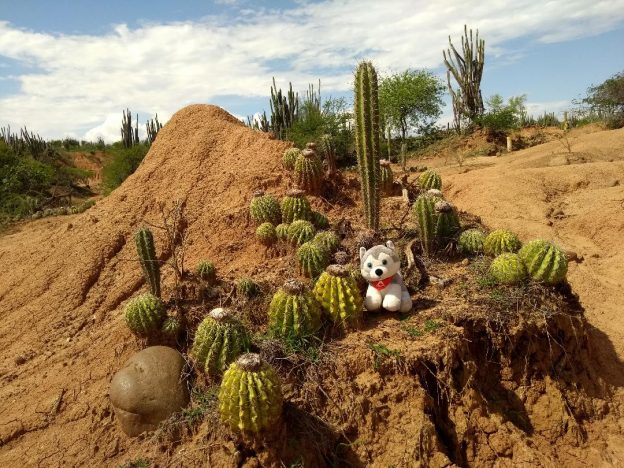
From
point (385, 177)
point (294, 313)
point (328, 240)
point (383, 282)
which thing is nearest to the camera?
point (294, 313)

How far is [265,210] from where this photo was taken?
6.87 m

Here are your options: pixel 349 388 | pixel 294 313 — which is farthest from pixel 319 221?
pixel 349 388

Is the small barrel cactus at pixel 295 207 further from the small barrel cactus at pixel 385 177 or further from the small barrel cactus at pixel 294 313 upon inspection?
the small barrel cactus at pixel 294 313

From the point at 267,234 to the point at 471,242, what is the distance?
2727 millimetres

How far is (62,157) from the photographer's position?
35156 millimetres

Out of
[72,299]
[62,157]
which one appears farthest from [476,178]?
[62,157]

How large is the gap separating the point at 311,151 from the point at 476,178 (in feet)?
18.8

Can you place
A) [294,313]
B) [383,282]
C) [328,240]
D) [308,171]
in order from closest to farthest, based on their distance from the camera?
[294,313], [383,282], [328,240], [308,171]

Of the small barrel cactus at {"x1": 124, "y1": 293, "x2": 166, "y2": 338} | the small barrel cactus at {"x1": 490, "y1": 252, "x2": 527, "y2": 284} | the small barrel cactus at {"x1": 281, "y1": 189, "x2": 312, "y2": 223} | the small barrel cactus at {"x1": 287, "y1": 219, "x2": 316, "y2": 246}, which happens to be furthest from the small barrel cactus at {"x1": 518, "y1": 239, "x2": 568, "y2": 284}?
the small barrel cactus at {"x1": 124, "y1": 293, "x2": 166, "y2": 338}

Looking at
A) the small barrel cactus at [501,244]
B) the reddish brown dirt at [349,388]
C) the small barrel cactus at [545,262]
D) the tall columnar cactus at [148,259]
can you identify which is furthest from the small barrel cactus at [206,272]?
the small barrel cactus at [545,262]

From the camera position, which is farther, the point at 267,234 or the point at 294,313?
the point at 267,234

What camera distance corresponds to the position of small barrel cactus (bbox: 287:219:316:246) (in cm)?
620

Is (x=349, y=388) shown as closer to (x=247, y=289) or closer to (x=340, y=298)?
(x=340, y=298)

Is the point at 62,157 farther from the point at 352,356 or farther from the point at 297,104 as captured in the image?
the point at 352,356
